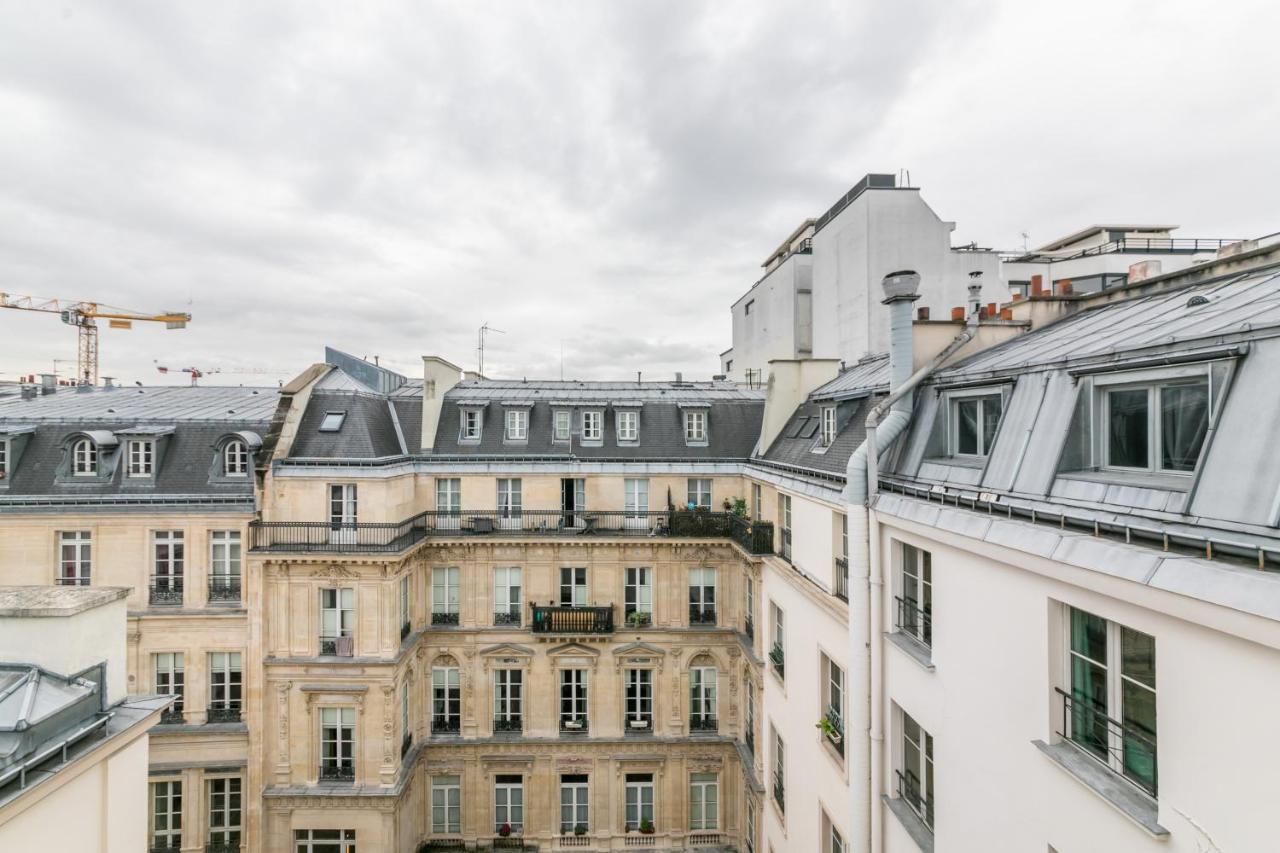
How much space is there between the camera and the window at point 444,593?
2484 cm

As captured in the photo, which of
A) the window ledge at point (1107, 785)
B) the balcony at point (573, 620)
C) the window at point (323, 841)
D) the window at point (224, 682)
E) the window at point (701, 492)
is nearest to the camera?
the window ledge at point (1107, 785)

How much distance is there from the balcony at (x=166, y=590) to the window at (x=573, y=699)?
50.5 feet

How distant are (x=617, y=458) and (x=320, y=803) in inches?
682

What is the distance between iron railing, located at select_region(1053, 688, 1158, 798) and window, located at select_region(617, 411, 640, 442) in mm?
20431

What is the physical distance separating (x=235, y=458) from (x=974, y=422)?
25.5m

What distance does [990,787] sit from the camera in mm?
8242

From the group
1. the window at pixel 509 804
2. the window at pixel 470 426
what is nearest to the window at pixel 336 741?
the window at pixel 509 804

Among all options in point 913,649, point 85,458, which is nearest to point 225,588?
point 85,458

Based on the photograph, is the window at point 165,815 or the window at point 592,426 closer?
the window at point 165,815

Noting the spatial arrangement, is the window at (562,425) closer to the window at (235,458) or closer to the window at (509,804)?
the window at (235,458)

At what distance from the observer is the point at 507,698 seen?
24766 mm

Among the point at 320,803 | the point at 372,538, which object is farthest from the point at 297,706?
the point at 372,538

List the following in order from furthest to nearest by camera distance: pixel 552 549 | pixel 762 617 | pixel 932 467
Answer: pixel 552 549
pixel 762 617
pixel 932 467

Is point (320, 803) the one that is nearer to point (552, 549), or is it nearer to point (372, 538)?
point (372, 538)
